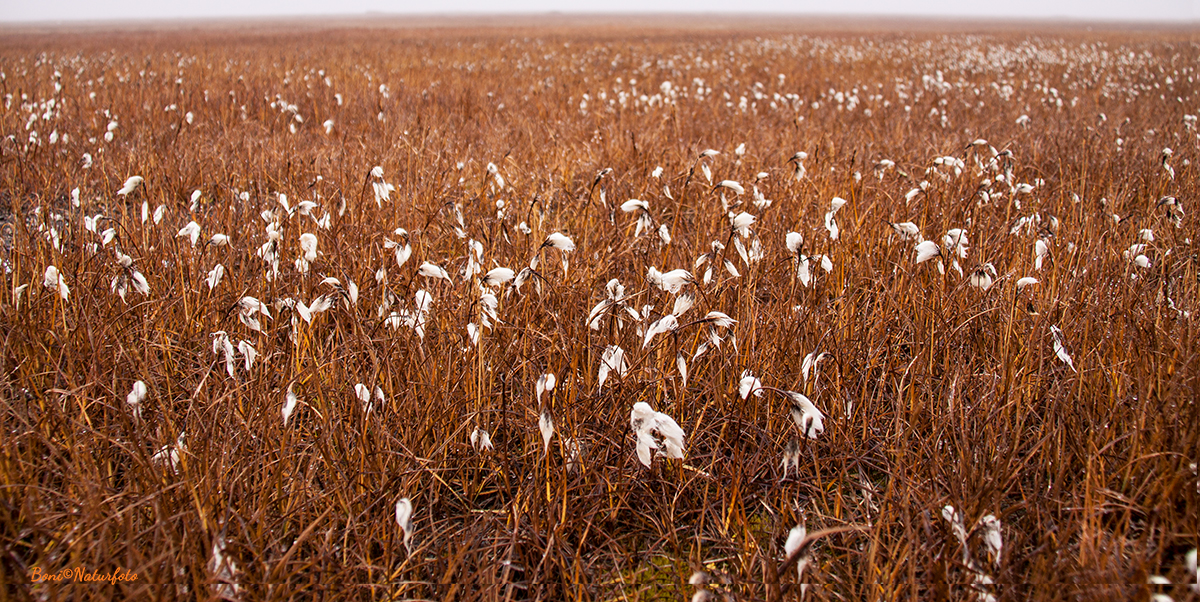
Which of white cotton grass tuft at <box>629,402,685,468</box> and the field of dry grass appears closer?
white cotton grass tuft at <box>629,402,685,468</box>

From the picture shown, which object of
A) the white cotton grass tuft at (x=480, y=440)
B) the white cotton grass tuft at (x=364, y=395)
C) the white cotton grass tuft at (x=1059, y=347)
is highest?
the white cotton grass tuft at (x=1059, y=347)

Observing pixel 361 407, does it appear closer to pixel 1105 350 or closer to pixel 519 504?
pixel 519 504

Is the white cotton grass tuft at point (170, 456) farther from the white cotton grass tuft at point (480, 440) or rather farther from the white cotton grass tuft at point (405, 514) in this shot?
the white cotton grass tuft at point (480, 440)

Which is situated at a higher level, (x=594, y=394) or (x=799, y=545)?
(x=799, y=545)

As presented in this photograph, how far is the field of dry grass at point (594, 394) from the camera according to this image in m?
1.63

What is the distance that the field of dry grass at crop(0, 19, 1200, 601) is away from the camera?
163 cm

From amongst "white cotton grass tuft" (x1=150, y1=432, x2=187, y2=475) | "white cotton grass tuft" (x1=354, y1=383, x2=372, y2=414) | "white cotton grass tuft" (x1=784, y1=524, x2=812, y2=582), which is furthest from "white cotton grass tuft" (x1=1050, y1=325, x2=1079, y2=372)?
"white cotton grass tuft" (x1=150, y1=432, x2=187, y2=475)

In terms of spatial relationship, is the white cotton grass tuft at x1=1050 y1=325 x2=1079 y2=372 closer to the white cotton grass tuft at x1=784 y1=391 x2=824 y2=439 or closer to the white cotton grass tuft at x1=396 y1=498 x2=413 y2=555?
the white cotton grass tuft at x1=784 y1=391 x2=824 y2=439

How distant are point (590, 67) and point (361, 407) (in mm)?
→ 14403

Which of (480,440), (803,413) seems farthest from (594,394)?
Result: (803,413)

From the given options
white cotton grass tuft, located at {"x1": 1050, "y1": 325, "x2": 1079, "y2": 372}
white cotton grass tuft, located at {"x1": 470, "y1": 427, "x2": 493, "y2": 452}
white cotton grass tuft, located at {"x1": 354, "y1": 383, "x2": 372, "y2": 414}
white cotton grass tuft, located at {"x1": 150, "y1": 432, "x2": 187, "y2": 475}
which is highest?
→ white cotton grass tuft, located at {"x1": 1050, "y1": 325, "x2": 1079, "y2": 372}

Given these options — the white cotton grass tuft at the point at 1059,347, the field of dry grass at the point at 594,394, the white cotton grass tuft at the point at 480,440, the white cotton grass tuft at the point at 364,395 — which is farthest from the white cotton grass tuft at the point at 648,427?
the white cotton grass tuft at the point at 1059,347

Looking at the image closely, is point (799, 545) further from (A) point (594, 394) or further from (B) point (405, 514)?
(A) point (594, 394)

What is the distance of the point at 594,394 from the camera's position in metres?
2.31
